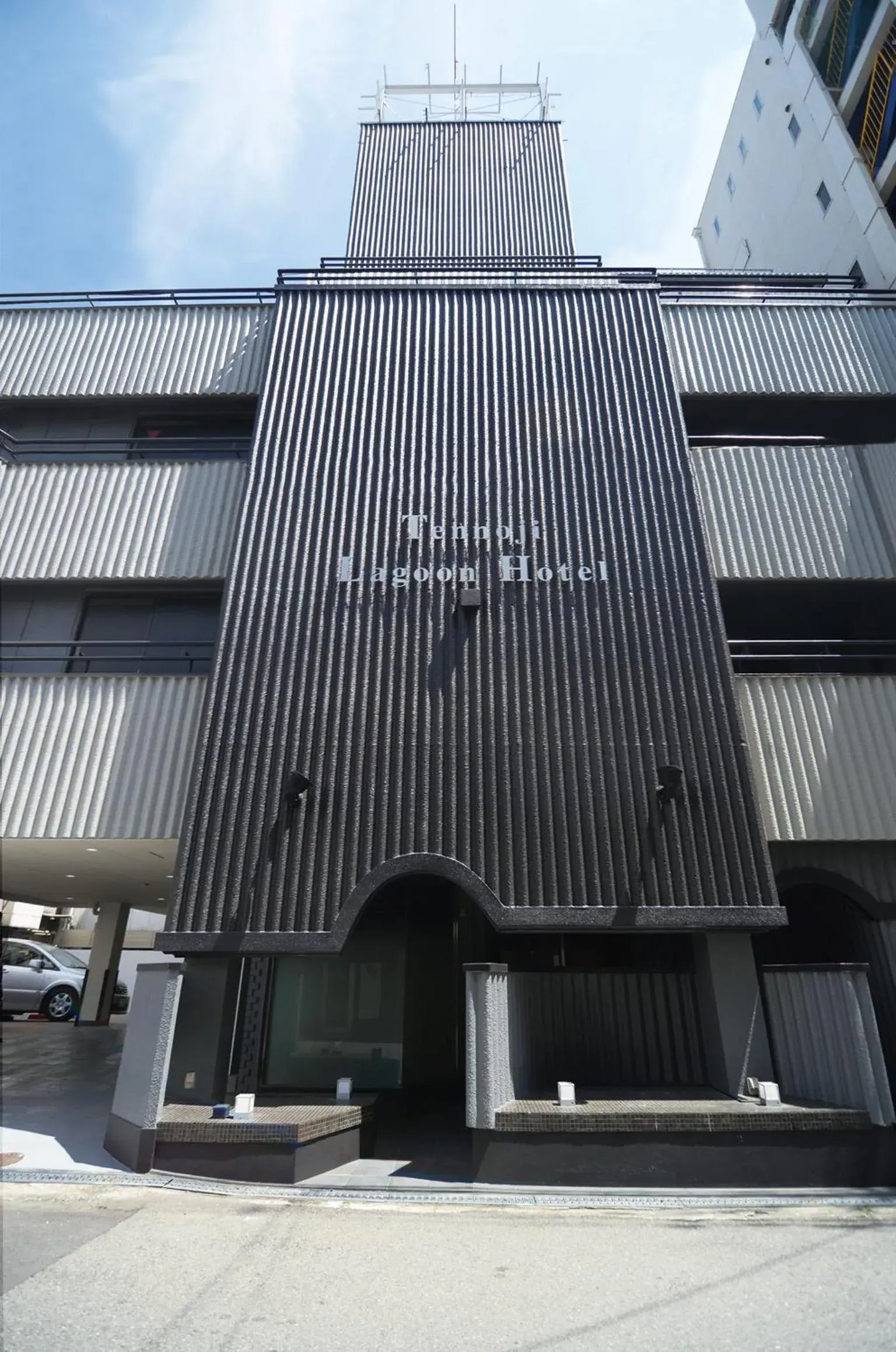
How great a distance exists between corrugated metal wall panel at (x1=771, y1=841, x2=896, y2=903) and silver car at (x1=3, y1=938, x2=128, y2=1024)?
687 inches

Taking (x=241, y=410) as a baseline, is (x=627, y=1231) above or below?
below

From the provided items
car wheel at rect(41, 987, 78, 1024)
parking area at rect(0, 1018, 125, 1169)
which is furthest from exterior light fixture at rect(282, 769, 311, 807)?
car wheel at rect(41, 987, 78, 1024)

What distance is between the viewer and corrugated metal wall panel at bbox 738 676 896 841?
9125 millimetres

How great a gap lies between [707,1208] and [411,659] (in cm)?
641

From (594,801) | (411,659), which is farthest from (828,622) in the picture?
(411,659)

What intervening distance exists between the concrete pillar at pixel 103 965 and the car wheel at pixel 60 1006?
46 centimetres

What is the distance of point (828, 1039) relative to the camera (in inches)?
263

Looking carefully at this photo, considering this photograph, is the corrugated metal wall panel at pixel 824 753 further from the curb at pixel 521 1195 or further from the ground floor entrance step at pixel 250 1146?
the ground floor entrance step at pixel 250 1146

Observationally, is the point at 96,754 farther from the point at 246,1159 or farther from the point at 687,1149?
the point at 687,1149

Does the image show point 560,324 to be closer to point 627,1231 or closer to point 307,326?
point 307,326

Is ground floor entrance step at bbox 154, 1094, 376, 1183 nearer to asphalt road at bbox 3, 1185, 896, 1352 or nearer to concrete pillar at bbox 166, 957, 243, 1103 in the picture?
asphalt road at bbox 3, 1185, 896, 1352

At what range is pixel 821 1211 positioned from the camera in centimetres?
532

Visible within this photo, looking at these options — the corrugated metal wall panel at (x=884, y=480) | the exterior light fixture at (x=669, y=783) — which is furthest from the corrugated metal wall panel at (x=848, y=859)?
the corrugated metal wall panel at (x=884, y=480)

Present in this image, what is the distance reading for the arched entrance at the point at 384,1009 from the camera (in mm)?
8734
